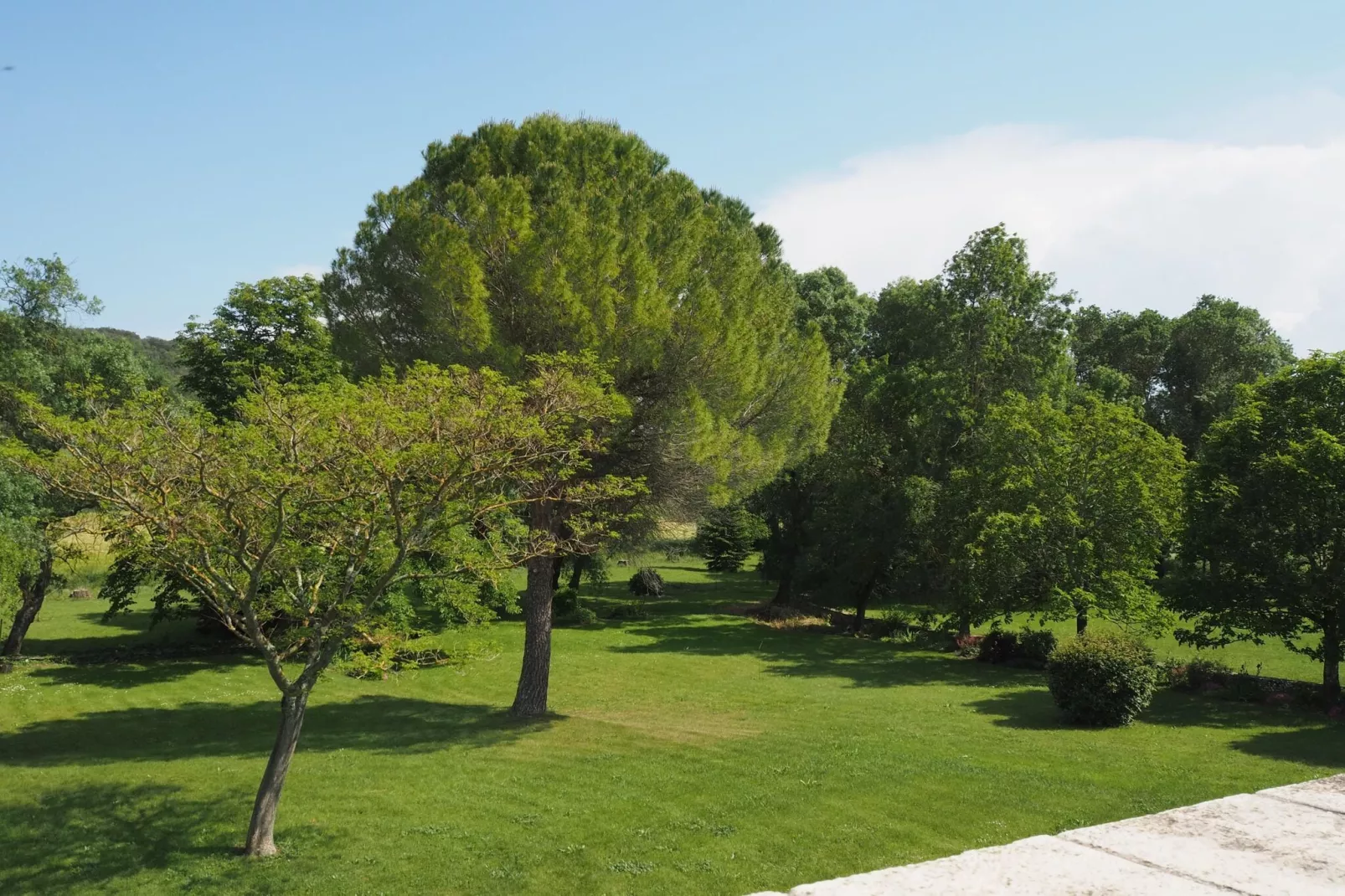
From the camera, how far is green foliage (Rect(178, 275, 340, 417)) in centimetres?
3522

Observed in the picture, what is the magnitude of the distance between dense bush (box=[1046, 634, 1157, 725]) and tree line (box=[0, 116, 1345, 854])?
5.51 m

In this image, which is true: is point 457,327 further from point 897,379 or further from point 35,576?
point 897,379

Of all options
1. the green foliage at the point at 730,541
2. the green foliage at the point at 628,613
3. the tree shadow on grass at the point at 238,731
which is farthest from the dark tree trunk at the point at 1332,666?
the green foliage at the point at 628,613

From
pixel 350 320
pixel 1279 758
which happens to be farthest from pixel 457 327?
pixel 1279 758

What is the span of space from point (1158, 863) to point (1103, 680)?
19333mm

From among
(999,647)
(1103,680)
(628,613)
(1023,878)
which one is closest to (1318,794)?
(1023,878)

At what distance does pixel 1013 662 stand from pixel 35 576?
35288 millimetres

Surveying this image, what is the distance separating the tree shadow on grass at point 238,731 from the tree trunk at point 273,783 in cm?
688

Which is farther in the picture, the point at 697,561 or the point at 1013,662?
the point at 697,561

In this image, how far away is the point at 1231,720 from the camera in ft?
75.5

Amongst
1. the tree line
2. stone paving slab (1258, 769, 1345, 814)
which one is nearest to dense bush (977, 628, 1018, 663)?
→ the tree line

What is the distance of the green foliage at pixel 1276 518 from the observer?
24.0 metres

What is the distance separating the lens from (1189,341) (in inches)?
2933

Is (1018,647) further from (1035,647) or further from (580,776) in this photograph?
(580,776)
